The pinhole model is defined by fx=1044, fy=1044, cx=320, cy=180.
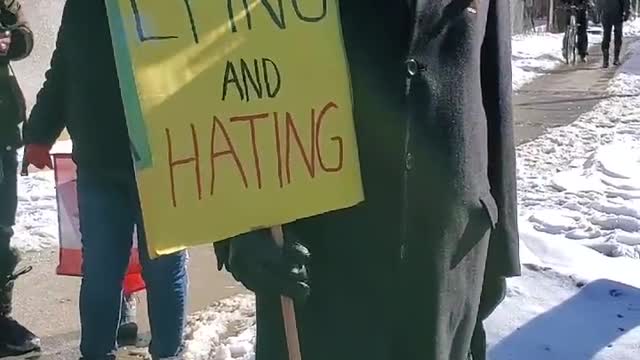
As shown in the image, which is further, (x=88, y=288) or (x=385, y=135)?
(x=88, y=288)

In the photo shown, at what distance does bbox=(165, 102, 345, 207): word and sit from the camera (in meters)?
1.88

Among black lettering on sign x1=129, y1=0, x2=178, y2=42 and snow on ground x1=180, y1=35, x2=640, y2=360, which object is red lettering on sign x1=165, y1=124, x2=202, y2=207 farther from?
snow on ground x1=180, y1=35, x2=640, y2=360

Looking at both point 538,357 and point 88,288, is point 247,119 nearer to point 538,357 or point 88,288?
point 88,288

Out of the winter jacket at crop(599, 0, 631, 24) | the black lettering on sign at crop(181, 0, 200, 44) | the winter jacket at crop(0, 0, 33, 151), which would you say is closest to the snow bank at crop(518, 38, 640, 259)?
the winter jacket at crop(0, 0, 33, 151)

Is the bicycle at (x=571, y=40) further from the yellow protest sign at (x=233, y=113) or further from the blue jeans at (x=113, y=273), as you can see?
the yellow protest sign at (x=233, y=113)

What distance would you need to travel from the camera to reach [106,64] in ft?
11.2

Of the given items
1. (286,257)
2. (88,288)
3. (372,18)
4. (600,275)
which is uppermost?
(372,18)

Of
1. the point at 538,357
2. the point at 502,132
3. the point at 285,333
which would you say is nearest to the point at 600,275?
the point at 538,357

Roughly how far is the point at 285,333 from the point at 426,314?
29 cm

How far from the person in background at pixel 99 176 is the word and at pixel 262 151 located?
5.15 ft

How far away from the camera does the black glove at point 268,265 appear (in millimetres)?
1890

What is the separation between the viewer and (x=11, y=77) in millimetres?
4430

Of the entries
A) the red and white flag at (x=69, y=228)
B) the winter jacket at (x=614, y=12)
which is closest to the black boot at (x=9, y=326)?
the red and white flag at (x=69, y=228)

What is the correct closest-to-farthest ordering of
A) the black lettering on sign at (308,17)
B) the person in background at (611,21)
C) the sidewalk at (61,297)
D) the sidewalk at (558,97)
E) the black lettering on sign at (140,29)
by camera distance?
the black lettering on sign at (140,29)
the black lettering on sign at (308,17)
the sidewalk at (61,297)
the sidewalk at (558,97)
the person in background at (611,21)
